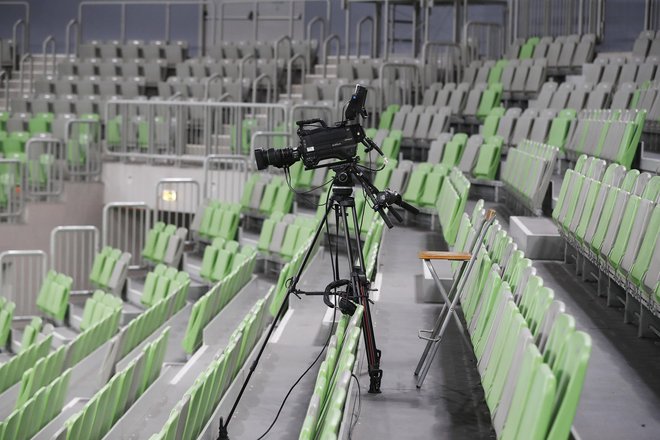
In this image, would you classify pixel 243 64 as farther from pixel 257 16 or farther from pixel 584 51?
pixel 584 51

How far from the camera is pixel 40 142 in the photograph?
7.32 meters

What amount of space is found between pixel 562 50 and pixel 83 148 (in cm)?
409

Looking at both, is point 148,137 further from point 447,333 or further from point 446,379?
point 446,379

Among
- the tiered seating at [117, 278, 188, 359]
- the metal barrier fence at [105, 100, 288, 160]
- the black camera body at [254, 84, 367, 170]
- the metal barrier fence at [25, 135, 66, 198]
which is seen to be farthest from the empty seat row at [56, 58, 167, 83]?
the black camera body at [254, 84, 367, 170]

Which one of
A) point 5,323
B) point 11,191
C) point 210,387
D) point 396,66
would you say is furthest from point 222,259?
point 396,66

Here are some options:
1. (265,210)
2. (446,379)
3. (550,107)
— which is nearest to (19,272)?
(265,210)

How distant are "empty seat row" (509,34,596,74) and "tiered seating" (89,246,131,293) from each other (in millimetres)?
4125

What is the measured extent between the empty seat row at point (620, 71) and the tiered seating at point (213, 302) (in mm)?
2876

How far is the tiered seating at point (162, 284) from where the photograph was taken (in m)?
5.32

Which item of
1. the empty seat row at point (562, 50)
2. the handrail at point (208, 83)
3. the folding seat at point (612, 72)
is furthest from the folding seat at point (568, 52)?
the handrail at point (208, 83)

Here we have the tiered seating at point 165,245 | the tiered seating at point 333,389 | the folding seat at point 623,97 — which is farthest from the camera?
the tiered seating at point 165,245

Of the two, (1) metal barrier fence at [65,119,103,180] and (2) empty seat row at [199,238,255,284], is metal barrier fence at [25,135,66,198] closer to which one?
(1) metal barrier fence at [65,119,103,180]

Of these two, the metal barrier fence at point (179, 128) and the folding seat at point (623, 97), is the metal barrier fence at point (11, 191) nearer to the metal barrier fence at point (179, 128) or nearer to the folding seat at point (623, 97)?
the metal barrier fence at point (179, 128)

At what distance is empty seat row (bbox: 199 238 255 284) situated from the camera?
5496 millimetres
